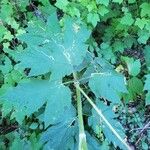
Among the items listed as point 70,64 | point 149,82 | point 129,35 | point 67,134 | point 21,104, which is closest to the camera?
point 21,104

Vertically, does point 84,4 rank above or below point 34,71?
above

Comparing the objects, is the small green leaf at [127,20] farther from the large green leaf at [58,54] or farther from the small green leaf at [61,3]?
the large green leaf at [58,54]

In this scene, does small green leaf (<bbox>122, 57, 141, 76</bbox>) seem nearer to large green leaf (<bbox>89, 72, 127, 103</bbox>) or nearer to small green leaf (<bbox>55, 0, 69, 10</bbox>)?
small green leaf (<bbox>55, 0, 69, 10</bbox>)

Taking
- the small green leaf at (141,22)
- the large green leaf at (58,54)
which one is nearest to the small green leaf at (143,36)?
the small green leaf at (141,22)

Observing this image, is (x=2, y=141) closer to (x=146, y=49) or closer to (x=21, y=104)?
(x=21, y=104)

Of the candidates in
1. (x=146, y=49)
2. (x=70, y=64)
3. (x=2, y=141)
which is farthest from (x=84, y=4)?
(x=2, y=141)

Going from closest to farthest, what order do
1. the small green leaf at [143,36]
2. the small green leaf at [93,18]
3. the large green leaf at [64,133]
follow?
the large green leaf at [64,133]
the small green leaf at [93,18]
the small green leaf at [143,36]

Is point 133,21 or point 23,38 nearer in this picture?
point 23,38

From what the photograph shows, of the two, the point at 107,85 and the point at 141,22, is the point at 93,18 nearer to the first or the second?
the point at 141,22
